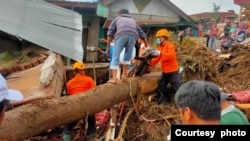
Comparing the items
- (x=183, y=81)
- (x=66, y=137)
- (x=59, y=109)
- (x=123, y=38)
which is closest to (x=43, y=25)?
(x=123, y=38)

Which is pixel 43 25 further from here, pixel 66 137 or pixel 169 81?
pixel 66 137

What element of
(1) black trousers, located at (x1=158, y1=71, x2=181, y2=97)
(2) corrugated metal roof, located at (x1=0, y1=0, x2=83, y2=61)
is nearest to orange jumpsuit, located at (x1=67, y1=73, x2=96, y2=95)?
(1) black trousers, located at (x1=158, y1=71, x2=181, y2=97)

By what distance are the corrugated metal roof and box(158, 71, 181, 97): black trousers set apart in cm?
278

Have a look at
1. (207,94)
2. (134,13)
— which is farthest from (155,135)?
(134,13)

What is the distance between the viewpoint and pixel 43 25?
1005cm

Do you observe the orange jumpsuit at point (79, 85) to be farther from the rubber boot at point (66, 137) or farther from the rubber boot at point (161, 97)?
the rubber boot at point (161, 97)

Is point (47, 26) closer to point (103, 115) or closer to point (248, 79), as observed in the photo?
point (103, 115)

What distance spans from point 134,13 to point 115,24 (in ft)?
45.2

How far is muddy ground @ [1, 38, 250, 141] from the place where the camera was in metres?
6.47

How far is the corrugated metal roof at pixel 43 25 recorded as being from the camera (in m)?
9.18

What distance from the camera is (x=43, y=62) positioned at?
8.39 meters

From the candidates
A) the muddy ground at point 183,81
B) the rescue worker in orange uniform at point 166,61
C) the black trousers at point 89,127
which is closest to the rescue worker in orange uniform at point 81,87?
the black trousers at point 89,127

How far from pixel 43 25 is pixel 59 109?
18.4ft

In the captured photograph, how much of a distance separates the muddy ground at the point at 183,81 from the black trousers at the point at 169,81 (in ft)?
1.05
